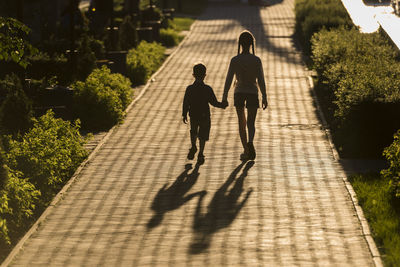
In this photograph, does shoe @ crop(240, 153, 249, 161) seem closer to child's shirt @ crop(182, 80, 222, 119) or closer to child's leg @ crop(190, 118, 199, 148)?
child's leg @ crop(190, 118, 199, 148)

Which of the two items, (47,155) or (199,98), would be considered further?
(199,98)

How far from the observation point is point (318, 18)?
92.9 feet

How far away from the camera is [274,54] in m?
28.9

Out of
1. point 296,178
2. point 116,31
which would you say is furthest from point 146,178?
point 116,31

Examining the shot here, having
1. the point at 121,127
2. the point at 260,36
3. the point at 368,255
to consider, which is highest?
the point at 368,255

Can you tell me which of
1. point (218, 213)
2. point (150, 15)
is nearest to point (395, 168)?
point (218, 213)

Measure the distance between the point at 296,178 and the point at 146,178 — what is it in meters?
2.19

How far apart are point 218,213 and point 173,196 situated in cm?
110

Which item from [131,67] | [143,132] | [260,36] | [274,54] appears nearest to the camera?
[143,132]

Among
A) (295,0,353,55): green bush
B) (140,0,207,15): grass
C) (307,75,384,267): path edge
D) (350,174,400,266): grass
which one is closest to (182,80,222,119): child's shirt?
(307,75,384,267): path edge

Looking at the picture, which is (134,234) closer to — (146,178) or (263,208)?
(263,208)

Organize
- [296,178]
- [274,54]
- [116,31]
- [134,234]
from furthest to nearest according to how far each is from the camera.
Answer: [274,54] → [116,31] → [296,178] → [134,234]

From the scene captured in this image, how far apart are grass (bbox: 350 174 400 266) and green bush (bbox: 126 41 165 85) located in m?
11.0

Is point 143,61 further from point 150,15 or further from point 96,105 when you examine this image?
point 150,15
